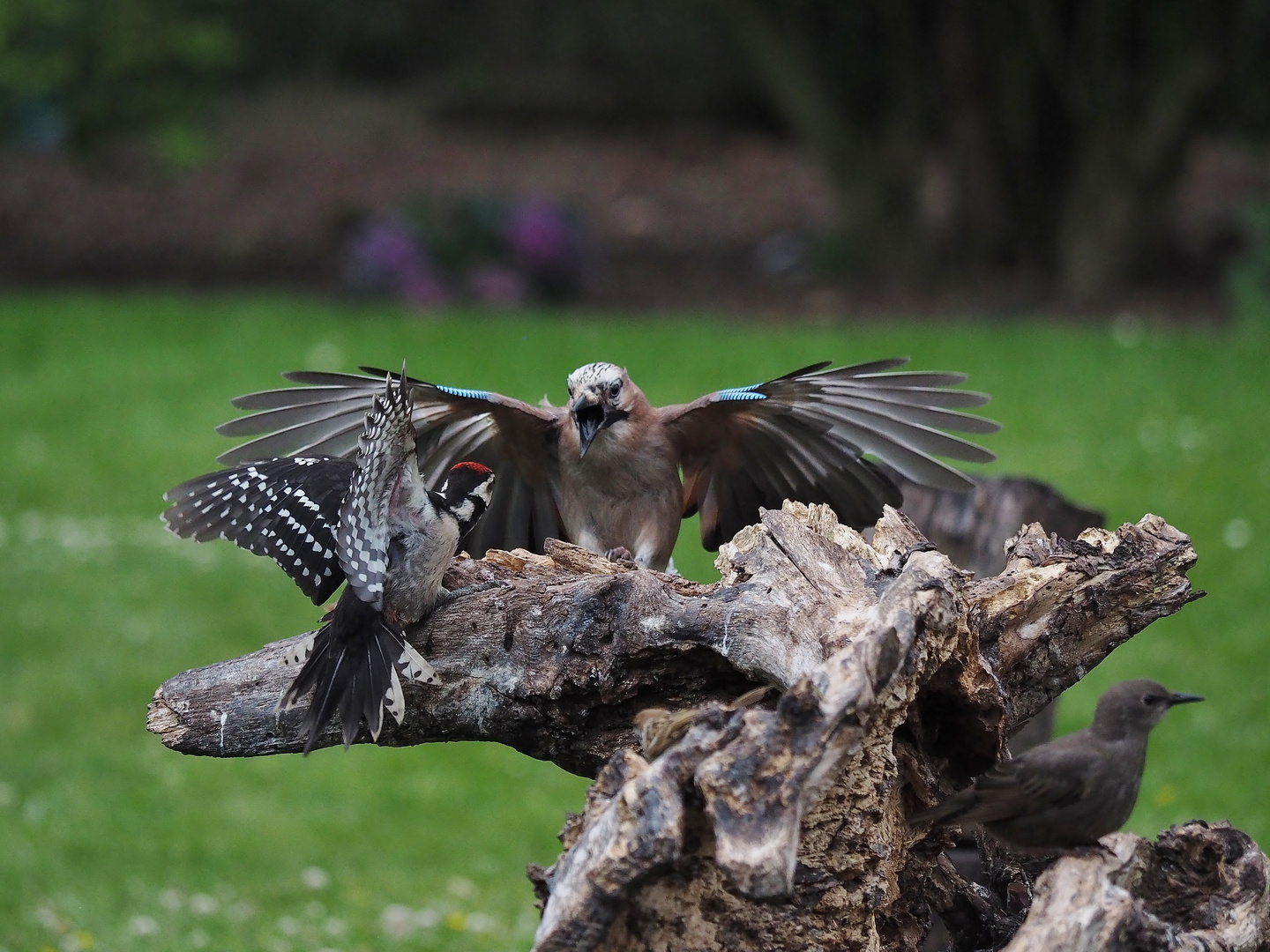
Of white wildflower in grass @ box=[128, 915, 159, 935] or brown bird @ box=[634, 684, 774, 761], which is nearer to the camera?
brown bird @ box=[634, 684, 774, 761]

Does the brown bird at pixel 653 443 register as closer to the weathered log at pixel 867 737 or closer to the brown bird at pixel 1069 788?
the weathered log at pixel 867 737

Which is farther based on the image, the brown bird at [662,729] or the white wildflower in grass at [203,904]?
the white wildflower in grass at [203,904]

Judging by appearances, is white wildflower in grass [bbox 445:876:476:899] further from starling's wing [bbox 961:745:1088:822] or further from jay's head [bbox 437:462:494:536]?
starling's wing [bbox 961:745:1088:822]

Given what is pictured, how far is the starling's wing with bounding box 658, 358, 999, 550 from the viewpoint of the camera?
4.73 metres

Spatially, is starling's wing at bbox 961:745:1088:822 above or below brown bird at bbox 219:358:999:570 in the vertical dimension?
below

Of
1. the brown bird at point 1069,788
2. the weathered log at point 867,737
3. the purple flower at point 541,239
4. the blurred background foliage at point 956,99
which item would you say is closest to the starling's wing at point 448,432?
the weathered log at point 867,737

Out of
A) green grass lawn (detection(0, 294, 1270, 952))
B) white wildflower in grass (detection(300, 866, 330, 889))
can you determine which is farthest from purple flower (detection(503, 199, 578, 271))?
white wildflower in grass (detection(300, 866, 330, 889))

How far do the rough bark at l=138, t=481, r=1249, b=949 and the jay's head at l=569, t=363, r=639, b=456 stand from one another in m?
0.72

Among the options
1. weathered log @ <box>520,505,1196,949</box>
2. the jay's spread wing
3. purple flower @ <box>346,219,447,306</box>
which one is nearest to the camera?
weathered log @ <box>520,505,1196,949</box>

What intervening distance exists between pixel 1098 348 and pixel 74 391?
346 inches

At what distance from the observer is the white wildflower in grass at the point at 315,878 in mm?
6769

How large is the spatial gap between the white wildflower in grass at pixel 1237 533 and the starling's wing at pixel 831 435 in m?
5.08

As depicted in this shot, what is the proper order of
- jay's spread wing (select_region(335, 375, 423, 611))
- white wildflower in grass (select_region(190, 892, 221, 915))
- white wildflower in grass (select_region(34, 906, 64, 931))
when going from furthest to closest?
white wildflower in grass (select_region(190, 892, 221, 915))
white wildflower in grass (select_region(34, 906, 64, 931))
jay's spread wing (select_region(335, 375, 423, 611))

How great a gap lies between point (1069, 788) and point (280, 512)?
209 cm
